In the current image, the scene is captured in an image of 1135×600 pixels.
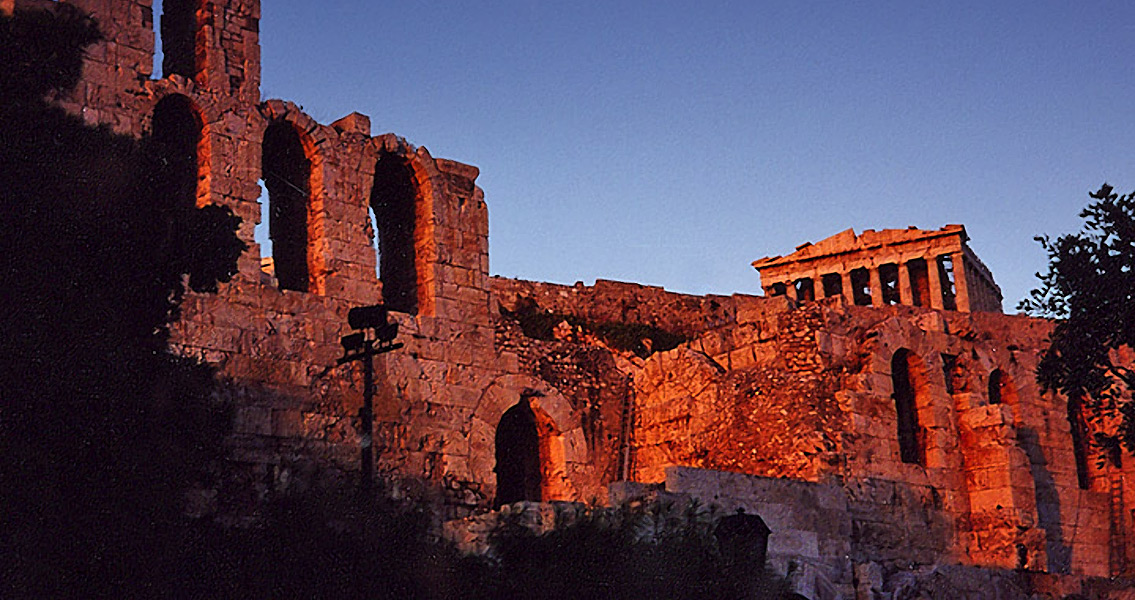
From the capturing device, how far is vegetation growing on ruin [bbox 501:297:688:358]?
70.6ft

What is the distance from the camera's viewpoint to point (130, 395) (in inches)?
→ 434

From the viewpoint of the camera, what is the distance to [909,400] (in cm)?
2073

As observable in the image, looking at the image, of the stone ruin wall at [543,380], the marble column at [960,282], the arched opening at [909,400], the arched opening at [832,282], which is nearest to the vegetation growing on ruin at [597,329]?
the stone ruin wall at [543,380]

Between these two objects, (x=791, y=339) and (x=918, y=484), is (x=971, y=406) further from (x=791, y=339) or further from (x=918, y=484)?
(x=791, y=339)

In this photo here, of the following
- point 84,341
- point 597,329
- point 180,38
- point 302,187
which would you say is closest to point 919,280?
point 597,329

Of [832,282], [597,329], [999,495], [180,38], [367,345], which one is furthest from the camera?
[832,282]

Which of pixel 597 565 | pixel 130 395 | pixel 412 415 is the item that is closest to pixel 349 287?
pixel 412 415

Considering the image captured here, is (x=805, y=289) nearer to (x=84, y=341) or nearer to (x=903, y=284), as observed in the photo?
(x=903, y=284)

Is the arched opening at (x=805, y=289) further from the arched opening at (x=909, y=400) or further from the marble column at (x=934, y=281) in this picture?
the arched opening at (x=909, y=400)

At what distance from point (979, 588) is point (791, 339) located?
424 centimetres

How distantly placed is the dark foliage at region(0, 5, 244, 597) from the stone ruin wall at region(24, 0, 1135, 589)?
2831 mm

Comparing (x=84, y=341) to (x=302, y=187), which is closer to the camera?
(x=84, y=341)

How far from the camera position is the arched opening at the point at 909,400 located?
2048 centimetres

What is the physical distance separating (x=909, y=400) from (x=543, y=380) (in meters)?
5.74
